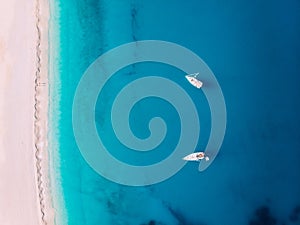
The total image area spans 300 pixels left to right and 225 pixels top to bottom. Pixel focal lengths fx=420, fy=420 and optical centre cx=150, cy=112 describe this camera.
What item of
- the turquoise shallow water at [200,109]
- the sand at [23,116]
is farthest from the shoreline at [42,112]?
the turquoise shallow water at [200,109]

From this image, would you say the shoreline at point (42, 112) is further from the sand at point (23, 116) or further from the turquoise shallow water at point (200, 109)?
the turquoise shallow water at point (200, 109)

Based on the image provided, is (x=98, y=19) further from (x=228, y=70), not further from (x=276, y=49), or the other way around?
(x=276, y=49)

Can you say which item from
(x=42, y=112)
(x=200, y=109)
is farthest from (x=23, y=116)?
(x=200, y=109)

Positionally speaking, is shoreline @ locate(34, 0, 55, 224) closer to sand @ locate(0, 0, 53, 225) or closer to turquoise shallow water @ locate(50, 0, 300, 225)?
sand @ locate(0, 0, 53, 225)

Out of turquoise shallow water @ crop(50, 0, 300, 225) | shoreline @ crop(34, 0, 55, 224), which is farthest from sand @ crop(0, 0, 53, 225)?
turquoise shallow water @ crop(50, 0, 300, 225)

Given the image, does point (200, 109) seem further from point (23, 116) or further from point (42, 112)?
point (23, 116)
